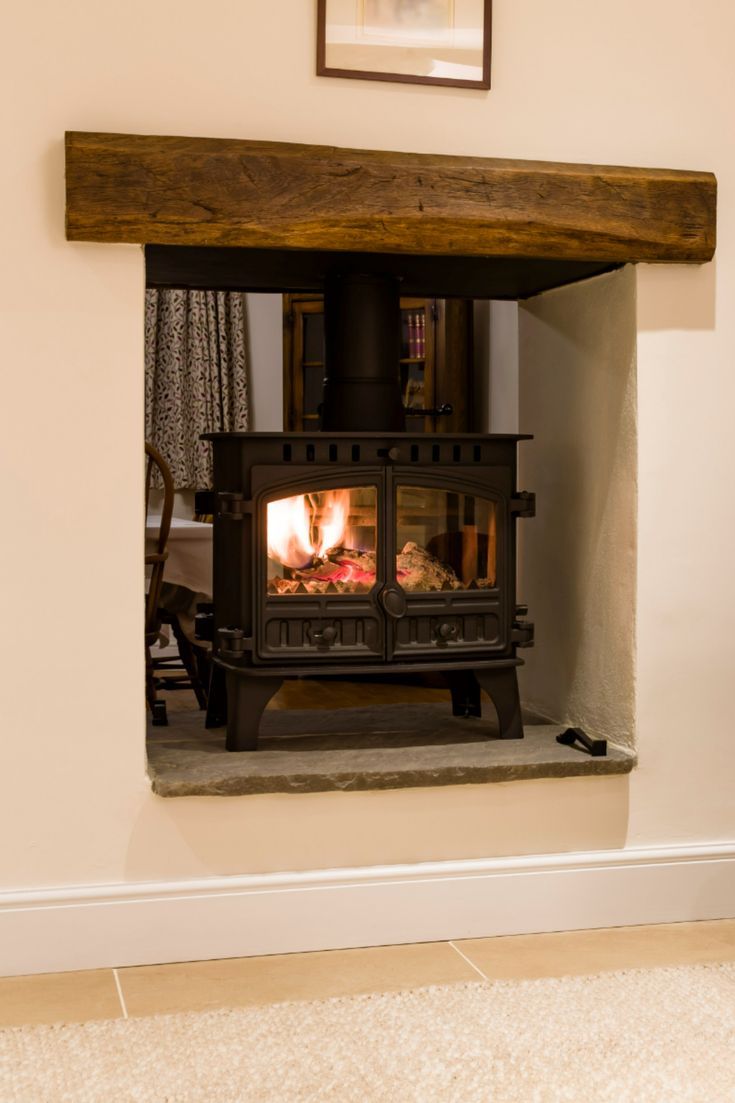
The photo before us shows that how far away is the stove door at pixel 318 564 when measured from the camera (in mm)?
2576

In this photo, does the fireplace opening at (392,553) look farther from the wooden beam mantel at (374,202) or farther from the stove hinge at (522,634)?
the wooden beam mantel at (374,202)

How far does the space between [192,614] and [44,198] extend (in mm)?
2007

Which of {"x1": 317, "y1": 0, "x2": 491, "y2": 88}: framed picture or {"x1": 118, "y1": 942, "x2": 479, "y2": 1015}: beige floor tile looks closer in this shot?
{"x1": 118, "y1": 942, "x2": 479, "y2": 1015}: beige floor tile

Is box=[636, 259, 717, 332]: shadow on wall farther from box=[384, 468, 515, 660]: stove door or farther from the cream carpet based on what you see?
the cream carpet

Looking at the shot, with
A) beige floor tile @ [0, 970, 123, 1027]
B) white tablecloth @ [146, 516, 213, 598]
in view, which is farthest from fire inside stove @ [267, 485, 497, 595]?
white tablecloth @ [146, 516, 213, 598]

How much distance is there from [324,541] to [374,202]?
73 cm

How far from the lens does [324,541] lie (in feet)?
8.82

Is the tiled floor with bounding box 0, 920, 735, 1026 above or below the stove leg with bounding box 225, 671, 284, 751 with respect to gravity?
below

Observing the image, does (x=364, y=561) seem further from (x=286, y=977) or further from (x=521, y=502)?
(x=286, y=977)

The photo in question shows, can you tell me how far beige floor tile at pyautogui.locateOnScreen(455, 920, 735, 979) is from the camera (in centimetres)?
236

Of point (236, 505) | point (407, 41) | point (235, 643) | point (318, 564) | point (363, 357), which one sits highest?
point (407, 41)

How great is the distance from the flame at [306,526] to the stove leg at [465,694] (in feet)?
1.87

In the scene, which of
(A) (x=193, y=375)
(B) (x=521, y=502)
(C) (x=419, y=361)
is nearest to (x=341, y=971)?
(B) (x=521, y=502)

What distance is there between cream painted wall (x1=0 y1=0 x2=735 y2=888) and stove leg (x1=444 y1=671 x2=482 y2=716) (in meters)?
0.48
